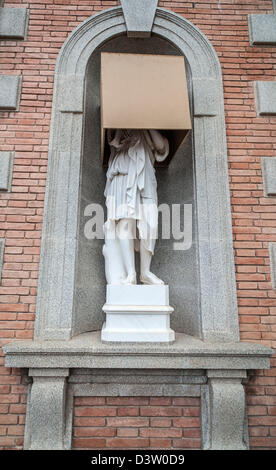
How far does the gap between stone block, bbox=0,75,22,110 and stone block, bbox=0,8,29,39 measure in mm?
482

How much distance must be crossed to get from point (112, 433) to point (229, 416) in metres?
0.91

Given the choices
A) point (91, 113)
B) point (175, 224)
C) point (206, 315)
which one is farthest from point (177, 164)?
point (206, 315)

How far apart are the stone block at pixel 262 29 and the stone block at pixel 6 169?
2830 mm

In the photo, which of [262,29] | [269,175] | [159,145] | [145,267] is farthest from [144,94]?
[262,29]

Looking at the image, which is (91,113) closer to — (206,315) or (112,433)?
(206,315)

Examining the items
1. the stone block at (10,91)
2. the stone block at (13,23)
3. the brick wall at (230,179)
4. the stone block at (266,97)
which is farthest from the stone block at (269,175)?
the stone block at (13,23)

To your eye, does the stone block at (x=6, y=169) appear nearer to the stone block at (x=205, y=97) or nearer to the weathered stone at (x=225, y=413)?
the stone block at (x=205, y=97)

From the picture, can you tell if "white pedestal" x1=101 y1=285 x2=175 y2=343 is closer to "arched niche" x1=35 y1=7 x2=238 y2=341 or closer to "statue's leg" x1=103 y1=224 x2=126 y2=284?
"statue's leg" x1=103 y1=224 x2=126 y2=284

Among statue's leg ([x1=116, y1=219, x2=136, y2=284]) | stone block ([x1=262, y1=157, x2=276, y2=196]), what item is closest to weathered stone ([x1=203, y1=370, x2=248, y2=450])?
statue's leg ([x1=116, y1=219, x2=136, y2=284])

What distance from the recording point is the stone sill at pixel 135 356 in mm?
2287

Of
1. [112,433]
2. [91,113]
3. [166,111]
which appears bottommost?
[112,433]

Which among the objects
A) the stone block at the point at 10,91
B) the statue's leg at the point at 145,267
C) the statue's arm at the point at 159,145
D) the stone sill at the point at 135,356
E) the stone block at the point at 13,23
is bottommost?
the stone sill at the point at 135,356

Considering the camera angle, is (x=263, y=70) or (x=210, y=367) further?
(x=263, y=70)

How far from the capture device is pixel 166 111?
8.51 ft
